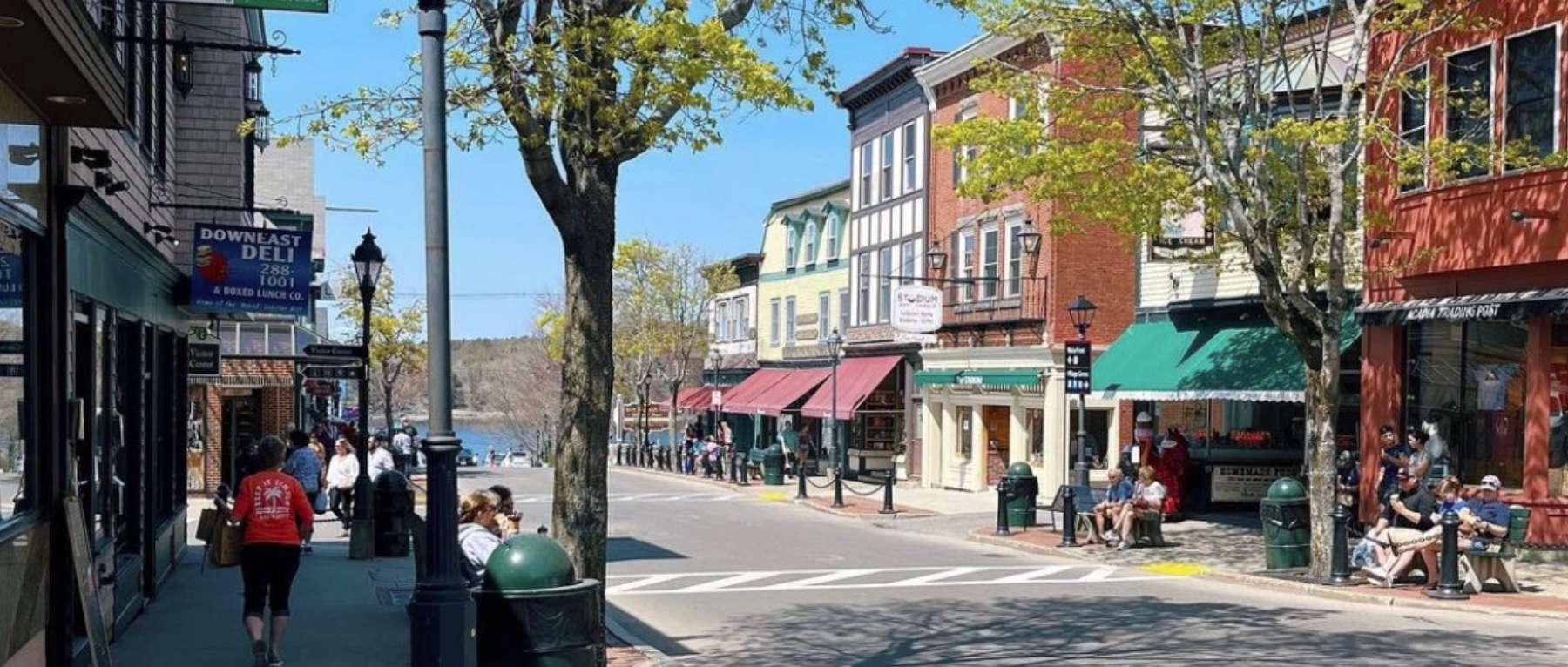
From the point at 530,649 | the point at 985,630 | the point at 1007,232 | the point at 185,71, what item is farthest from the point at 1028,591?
the point at 1007,232

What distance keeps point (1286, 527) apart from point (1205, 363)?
7337 mm

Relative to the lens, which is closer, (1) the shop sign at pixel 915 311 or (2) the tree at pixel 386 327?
(1) the shop sign at pixel 915 311

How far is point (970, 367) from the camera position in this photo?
3609 centimetres

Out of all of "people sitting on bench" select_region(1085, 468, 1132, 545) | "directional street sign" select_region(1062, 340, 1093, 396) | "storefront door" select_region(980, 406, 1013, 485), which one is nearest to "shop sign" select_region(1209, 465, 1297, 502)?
"directional street sign" select_region(1062, 340, 1093, 396)

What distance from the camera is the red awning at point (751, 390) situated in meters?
48.6

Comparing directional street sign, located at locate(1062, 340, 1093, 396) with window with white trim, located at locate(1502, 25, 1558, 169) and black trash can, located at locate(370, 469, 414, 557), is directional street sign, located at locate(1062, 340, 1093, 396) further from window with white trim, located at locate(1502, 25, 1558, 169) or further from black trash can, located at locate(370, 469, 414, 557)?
black trash can, located at locate(370, 469, 414, 557)

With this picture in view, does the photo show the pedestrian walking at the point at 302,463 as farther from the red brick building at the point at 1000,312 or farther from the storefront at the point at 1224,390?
the red brick building at the point at 1000,312

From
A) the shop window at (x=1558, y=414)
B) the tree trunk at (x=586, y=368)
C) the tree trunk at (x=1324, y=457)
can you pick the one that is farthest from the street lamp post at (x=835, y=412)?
the tree trunk at (x=586, y=368)

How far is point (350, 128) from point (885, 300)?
31.0 metres

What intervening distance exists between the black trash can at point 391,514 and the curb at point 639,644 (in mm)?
6120

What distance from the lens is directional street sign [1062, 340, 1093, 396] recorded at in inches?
1030

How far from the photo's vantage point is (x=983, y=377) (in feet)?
113

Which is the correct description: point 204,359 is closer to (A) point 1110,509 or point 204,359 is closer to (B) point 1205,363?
(A) point 1110,509

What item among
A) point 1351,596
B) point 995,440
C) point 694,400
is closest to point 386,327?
point 694,400
